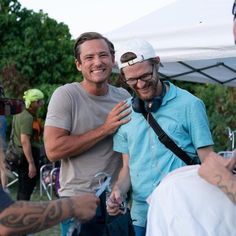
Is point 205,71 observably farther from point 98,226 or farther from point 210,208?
point 210,208

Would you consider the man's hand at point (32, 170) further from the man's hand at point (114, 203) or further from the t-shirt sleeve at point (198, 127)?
the t-shirt sleeve at point (198, 127)

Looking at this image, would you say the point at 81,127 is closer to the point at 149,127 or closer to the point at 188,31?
the point at 149,127

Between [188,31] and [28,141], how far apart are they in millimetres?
3544

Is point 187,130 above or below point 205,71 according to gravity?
above

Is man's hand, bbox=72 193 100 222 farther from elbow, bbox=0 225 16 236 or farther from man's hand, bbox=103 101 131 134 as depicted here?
man's hand, bbox=103 101 131 134

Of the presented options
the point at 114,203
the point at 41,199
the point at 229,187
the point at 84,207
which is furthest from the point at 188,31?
the point at 41,199

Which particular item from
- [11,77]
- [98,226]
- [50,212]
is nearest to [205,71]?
[98,226]

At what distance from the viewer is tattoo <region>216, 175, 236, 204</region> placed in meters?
2.17

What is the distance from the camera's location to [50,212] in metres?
2.52

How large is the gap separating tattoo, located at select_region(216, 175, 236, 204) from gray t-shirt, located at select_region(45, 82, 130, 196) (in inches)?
63.5

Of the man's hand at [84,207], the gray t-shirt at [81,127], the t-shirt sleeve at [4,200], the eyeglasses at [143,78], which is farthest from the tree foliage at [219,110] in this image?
the t-shirt sleeve at [4,200]

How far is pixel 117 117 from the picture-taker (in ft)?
11.7

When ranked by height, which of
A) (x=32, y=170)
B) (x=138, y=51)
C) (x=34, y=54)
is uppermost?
(x=138, y=51)

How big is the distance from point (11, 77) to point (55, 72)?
2.11 m
